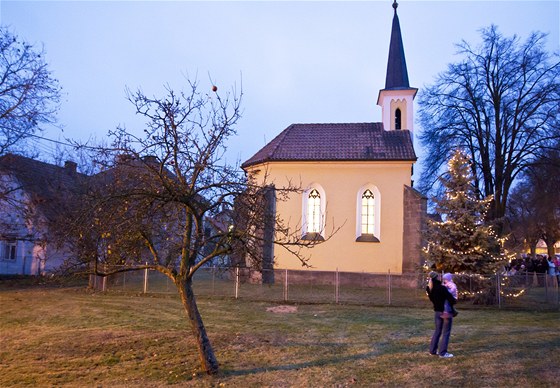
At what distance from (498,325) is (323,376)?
7.48m

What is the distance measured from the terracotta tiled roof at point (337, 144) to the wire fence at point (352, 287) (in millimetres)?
6393

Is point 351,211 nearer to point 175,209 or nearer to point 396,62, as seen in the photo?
point 396,62

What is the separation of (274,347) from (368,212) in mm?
15887

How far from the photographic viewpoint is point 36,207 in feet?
69.4

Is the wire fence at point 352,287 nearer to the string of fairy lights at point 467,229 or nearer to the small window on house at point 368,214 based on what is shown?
the string of fairy lights at point 467,229

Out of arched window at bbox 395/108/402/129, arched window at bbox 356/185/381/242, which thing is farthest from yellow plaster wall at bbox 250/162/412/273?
arched window at bbox 395/108/402/129

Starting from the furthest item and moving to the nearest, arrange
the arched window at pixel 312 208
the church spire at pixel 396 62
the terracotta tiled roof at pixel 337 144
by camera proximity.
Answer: the church spire at pixel 396 62
the arched window at pixel 312 208
the terracotta tiled roof at pixel 337 144

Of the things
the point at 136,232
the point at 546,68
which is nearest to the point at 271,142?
the point at 546,68

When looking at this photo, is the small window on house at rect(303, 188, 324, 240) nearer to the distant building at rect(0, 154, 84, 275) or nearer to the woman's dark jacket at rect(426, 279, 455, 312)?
the distant building at rect(0, 154, 84, 275)

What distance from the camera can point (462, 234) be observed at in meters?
17.8

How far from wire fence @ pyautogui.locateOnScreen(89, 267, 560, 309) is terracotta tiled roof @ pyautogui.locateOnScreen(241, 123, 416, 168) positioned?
639cm

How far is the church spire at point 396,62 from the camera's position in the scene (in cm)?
2945

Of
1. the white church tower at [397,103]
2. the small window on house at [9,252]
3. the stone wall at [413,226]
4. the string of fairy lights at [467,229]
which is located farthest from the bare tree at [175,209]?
the small window on house at [9,252]

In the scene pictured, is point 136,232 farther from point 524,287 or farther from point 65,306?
point 524,287
